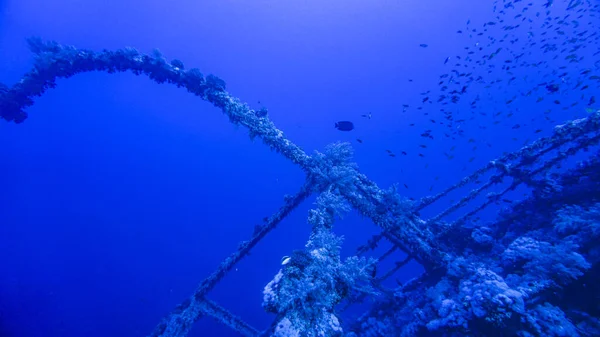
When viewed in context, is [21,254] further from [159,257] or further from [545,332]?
[545,332]

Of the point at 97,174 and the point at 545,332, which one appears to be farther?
the point at 97,174

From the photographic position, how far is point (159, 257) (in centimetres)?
5650

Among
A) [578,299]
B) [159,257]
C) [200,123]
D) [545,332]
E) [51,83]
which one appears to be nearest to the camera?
[545,332]

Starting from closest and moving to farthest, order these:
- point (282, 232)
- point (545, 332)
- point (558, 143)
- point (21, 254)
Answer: point (545, 332) → point (558, 143) → point (21, 254) → point (282, 232)

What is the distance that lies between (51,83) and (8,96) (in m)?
1.42

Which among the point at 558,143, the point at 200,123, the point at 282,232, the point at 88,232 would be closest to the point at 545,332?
the point at 558,143

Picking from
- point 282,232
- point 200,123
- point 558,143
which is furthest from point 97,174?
point 558,143

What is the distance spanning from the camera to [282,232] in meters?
77.6

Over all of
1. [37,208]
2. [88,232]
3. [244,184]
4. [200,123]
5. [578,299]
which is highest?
[200,123]

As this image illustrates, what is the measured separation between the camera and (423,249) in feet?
20.6

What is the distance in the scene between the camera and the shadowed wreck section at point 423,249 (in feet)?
10.8

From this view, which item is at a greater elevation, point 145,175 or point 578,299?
point 145,175

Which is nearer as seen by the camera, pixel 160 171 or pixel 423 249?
pixel 423 249

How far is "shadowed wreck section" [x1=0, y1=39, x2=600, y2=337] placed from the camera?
3.29 metres
